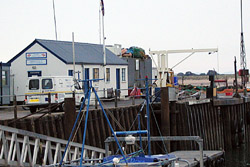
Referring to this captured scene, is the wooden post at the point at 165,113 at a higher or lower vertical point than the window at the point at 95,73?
lower

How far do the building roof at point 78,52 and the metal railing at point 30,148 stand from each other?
49.3 feet

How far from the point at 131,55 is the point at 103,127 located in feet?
86.2

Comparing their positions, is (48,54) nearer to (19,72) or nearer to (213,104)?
(19,72)

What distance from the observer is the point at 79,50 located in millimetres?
39469

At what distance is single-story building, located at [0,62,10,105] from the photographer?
109 ft

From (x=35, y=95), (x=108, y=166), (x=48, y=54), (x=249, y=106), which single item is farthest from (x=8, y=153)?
(x=249, y=106)

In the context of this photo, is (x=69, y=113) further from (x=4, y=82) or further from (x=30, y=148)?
(x=4, y=82)

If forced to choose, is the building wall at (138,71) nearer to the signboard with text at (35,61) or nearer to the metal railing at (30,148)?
the signboard with text at (35,61)

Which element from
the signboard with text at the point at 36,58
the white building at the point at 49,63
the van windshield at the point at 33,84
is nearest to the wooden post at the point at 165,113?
the van windshield at the point at 33,84

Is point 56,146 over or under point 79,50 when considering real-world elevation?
under

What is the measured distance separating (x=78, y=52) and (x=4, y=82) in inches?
273

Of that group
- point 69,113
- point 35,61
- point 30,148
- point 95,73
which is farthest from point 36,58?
point 30,148

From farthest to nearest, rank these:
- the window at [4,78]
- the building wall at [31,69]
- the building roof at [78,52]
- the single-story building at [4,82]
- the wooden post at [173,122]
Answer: the building roof at [78,52]
the building wall at [31,69]
the window at [4,78]
the single-story building at [4,82]
the wooden post at [173,122]

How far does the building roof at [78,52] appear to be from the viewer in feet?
118
